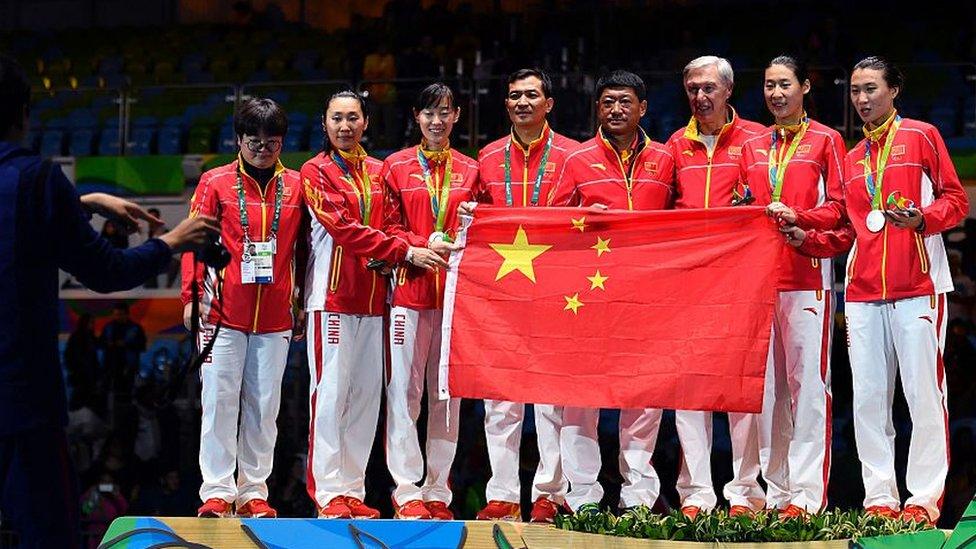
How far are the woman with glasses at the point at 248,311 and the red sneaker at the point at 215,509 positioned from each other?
25 mm

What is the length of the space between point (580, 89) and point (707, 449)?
398cm

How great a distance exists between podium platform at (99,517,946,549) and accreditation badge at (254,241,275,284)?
1.11m

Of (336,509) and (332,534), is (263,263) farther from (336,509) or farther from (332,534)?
(332,534)

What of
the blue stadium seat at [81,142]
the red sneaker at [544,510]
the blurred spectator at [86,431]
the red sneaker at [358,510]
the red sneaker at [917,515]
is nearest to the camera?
the red sneaker at [917,515]

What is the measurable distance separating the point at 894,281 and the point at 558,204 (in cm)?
145

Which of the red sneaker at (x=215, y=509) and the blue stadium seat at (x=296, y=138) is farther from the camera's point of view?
the blue stadium seat at (x=296, y=138)

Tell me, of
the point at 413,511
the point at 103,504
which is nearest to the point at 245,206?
the point at 413,511

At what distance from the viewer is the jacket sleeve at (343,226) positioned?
6.14 metres

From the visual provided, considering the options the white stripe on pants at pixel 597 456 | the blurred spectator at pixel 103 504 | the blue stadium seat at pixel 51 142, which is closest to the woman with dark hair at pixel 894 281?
the white stripe on pants at pixel 597 456

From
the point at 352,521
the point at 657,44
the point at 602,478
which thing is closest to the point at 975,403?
the point at 602,478

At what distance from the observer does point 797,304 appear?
19.7 ft

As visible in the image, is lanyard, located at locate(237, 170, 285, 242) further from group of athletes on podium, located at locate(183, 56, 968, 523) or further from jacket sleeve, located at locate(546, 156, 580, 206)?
jacket sleeve, located at locate(546, 156, 580, 206)

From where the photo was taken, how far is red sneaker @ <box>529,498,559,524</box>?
601cm

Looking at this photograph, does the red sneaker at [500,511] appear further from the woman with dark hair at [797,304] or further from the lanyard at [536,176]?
the lanyard at [536,176]
